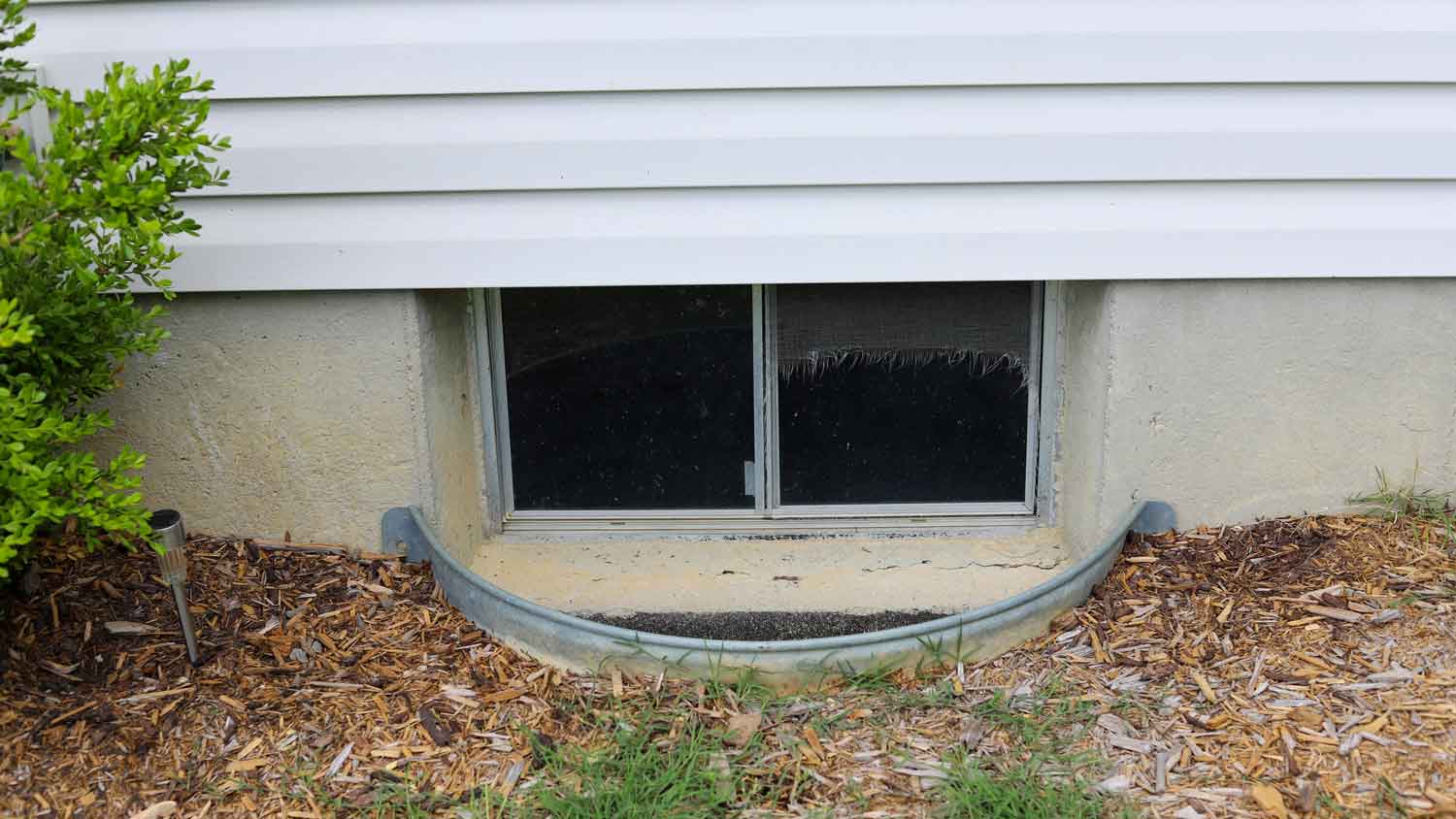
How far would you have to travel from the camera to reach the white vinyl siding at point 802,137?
9.75ft

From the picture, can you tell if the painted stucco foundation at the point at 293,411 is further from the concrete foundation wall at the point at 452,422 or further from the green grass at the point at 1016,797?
the green grass at the point at 1016,797

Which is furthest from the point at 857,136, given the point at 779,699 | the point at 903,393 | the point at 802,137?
the point at 779,699

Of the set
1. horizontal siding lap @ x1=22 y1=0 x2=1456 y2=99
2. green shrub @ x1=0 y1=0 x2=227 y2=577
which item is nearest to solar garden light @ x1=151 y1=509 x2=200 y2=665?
green shrub @ x1=0 y1=0 x2=227 y2=577

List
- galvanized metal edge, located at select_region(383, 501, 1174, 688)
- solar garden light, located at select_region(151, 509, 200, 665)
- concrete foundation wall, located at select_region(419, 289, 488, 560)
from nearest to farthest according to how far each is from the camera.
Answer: solar garden light, located at select_region(151, 509, 200, 665)
galvanized metal edge, located at select_region(383, 501, 1174, 688)
concrete foundation wall, located at select_region(419, 289, 488, 560)

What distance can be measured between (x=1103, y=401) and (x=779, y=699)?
1187 millimetres

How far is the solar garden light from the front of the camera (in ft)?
8.98

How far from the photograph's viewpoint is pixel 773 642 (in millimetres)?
2924

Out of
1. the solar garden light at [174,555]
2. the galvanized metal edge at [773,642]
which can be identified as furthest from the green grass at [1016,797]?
the solar garden light at [174,555]

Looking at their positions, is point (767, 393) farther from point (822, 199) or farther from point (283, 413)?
point (283, 413)

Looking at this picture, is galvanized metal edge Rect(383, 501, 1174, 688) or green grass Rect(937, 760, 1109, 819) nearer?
green grass Rect(937, 760, 1109, 819)

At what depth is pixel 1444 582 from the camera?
3.05 metres

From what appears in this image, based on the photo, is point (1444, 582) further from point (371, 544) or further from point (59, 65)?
point (59, 65)

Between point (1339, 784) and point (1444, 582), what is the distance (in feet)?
2.68

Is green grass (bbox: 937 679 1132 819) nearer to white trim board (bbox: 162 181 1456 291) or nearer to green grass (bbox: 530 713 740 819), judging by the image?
green grass (bbox: 530 713 740 819)
